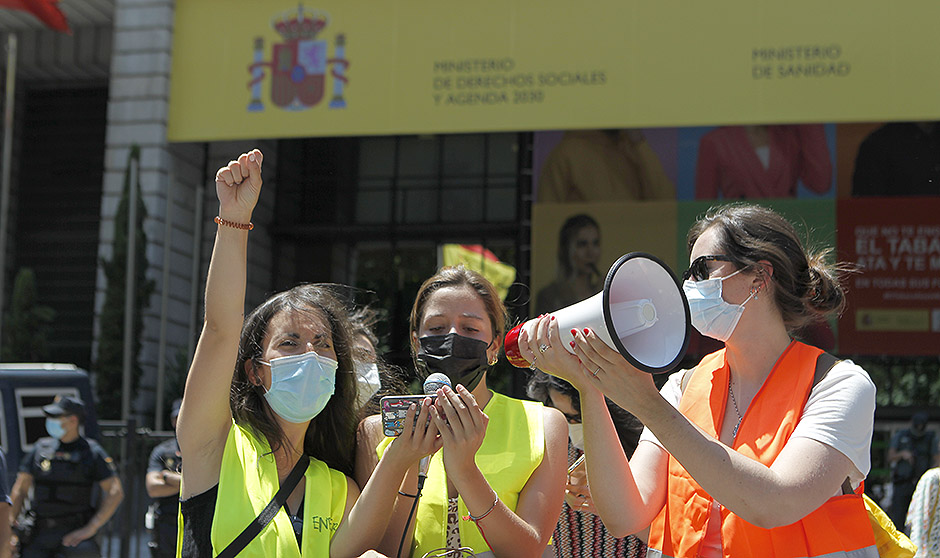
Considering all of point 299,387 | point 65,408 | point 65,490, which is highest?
point 299,387

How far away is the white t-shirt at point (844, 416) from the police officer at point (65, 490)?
5988 mm

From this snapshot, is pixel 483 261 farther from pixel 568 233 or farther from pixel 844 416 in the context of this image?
pixel 844 416

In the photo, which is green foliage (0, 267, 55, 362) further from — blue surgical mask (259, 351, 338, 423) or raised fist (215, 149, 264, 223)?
raised fist (215, 149, 264, 223)

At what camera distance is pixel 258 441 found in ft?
9.23

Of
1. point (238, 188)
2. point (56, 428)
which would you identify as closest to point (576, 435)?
point (238, 188)

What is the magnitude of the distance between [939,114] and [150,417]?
37.6 ft

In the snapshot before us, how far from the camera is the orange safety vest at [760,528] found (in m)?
2.25

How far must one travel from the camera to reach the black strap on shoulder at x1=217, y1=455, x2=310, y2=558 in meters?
2.55

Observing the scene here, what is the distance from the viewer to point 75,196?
58.6ft

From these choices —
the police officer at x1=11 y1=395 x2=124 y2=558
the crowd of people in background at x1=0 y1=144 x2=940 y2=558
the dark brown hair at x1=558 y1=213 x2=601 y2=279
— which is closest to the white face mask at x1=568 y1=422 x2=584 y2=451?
the crowd of people in background at x1=0 y1=144 x2=940 y2=558

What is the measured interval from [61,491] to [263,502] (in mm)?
5054

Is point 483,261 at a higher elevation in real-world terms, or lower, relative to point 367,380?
higher

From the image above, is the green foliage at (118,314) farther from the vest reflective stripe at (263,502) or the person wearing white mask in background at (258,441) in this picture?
the vest reflective stripe at (263,502)

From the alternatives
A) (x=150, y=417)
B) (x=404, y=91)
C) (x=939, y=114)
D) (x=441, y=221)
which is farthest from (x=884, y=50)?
(x=150, y=417)
